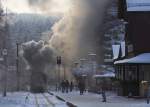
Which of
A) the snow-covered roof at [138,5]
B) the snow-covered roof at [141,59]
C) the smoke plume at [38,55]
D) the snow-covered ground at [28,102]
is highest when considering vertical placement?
the snow-covered roof at [138,5]

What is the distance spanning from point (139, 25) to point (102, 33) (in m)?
56.7

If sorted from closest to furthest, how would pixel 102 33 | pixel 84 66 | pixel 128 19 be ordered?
pixel 128 19 < pixel 84 66 < pixel 102 33

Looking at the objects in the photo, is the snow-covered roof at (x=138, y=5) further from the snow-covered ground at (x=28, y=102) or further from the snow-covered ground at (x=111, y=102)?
the snow-covered ground at (x=28, y=102)

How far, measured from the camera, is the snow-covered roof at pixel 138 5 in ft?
151

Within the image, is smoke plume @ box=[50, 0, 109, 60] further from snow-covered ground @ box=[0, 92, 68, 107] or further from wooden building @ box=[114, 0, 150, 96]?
snow-covered ground @ box=[0, 92, 68, 107]

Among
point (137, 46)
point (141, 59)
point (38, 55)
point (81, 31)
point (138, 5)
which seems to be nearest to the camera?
point (141, 59)

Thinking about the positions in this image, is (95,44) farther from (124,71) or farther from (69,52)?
(124,71)

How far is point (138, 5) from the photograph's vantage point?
46.4m

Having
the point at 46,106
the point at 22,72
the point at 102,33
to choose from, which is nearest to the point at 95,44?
the point at 102,33

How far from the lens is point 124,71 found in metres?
49.2

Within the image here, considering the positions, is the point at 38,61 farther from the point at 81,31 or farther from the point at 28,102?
the point at 28,102

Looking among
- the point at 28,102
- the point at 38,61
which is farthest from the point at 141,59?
the point at 38,61

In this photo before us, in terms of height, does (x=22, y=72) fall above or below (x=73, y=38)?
below

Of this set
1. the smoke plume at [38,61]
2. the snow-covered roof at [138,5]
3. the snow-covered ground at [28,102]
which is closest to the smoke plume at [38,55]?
the smoke plume at [38,61]
